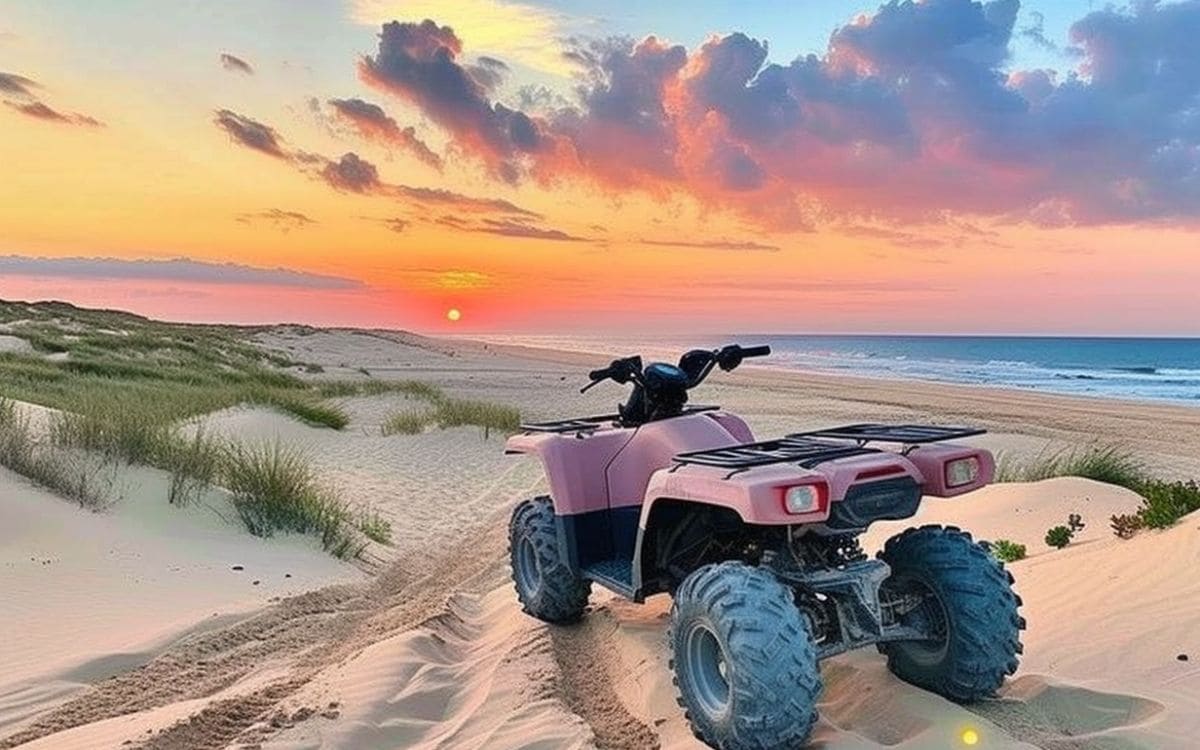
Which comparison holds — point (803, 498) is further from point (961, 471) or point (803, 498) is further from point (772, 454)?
point (961, 471)

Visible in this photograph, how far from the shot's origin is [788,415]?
2375 cm

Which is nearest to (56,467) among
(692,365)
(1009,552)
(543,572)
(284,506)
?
(284,506)

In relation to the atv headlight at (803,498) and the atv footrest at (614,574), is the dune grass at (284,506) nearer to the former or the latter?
the atv footrest at (614,574)

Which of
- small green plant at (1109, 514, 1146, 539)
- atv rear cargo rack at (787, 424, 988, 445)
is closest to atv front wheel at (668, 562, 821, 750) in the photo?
atv rear cargo rack at (787, 424, 988, 445)

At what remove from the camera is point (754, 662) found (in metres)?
3.51

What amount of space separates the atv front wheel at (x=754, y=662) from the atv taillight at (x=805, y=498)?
32cm

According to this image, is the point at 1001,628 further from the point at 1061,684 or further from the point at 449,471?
the point at 449,471

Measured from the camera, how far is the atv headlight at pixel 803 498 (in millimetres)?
3574

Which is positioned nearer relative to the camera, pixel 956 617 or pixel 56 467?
pixel 956 617

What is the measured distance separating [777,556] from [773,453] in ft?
1.41

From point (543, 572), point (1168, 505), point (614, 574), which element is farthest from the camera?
point (1168, 505)

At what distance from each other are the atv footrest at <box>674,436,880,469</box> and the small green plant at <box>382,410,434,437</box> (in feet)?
42.7

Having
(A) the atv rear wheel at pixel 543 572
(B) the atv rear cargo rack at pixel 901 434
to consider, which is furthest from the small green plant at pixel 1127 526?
(A) the atv rear wheel at pixel 543 572

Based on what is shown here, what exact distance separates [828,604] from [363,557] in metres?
5.66
